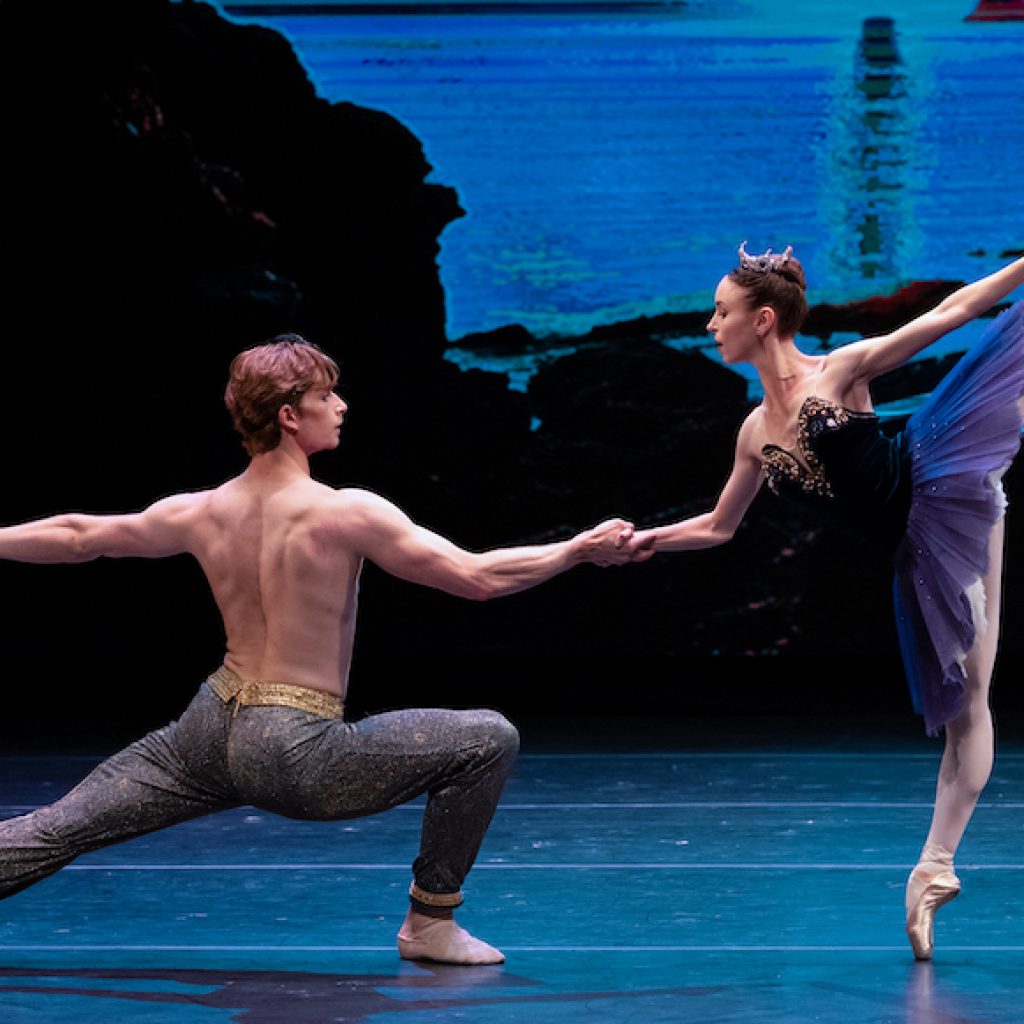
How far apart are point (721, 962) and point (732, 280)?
4.18ft

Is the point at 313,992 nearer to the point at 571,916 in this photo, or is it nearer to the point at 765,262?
the point at 571,916

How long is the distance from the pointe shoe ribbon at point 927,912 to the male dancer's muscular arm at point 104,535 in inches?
56.4

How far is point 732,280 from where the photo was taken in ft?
11.1

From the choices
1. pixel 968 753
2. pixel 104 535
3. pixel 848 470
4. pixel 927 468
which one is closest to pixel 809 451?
pixel 848 470

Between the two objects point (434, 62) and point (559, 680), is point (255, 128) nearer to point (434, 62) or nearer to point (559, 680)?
point (434, 62)

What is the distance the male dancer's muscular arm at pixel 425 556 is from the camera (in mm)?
3002

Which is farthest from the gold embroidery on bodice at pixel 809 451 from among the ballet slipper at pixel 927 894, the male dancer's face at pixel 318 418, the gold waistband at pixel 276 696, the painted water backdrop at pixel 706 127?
the painted water backdrop at pixel 706 127

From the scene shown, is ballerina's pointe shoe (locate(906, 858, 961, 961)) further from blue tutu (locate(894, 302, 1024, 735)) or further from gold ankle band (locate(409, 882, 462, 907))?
gold ankle band (locate(409, 882, 462, 907))

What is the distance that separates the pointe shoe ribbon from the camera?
3051 millimetres

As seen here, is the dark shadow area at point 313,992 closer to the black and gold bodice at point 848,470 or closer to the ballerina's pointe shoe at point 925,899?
the ballerina's pointe shoe at point 925,899

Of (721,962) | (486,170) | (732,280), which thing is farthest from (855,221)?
(721,962)

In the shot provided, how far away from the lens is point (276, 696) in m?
3.01

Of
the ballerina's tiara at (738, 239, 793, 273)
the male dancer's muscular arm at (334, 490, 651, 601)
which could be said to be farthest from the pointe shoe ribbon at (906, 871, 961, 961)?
the ballerina's tiara at (738, 239, 793, 273)

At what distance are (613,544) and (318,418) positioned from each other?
2.07ft
